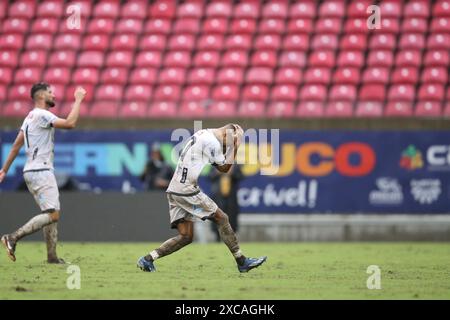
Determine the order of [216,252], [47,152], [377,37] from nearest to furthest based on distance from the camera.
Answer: [47,152]
[216,252]
[377,37]

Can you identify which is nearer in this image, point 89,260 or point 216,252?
point 89,260

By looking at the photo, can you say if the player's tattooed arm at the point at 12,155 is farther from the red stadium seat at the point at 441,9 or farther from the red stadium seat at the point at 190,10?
the red stadium seat at the point at 441,9

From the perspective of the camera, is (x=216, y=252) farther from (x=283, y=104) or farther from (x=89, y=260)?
(x=283, y=104)

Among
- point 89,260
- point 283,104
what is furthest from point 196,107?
point 89,260

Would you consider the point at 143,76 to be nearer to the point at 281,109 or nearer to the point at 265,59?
the point at 265,59

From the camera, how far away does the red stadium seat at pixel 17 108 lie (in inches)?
927

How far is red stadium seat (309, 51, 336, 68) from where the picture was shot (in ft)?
82.2

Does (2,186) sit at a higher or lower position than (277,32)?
lower

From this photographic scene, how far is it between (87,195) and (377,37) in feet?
28.5

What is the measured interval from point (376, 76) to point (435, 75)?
1.41 metres

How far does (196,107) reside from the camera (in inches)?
941

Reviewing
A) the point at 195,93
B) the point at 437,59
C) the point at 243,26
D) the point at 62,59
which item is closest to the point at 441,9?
the point at 437,59

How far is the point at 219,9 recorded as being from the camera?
26.8 m

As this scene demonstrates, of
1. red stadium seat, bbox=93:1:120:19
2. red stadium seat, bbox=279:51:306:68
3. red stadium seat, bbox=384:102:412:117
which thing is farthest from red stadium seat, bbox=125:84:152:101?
red stadium seat, bbox=384:102:412:117
